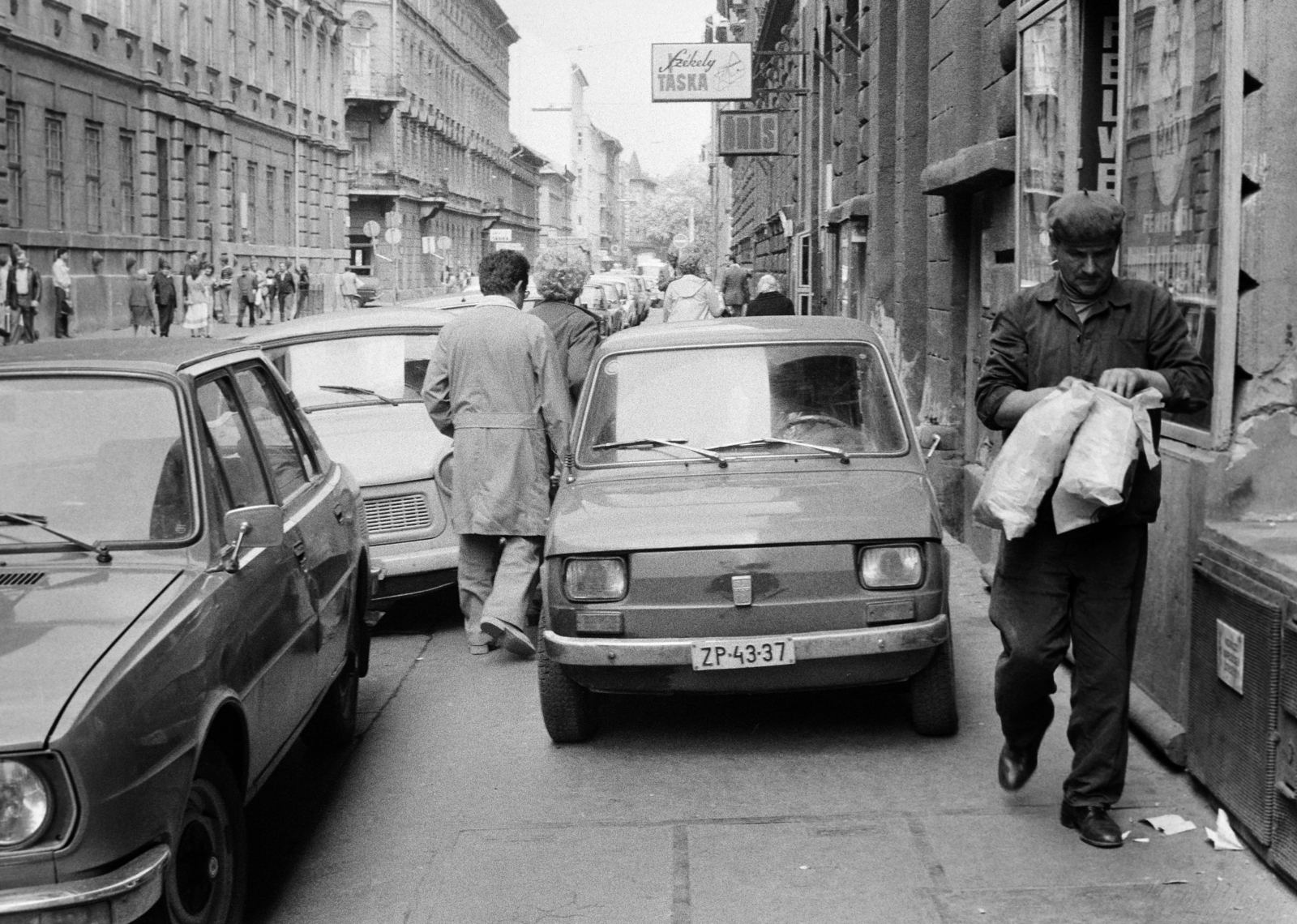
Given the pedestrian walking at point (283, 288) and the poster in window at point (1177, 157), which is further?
the pedestrian walking at point (283, 288)

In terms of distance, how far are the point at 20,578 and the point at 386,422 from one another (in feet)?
16.4

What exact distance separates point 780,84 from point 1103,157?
25044mm

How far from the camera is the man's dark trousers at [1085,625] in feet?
15.6

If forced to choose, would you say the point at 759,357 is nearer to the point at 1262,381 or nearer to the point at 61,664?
the point at 1262,381

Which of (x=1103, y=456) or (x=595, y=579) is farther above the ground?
(x=1103, y=456)

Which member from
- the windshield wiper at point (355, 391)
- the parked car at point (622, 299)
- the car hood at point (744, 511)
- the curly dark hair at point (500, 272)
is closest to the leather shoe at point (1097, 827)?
the car hood at point (744, 511)

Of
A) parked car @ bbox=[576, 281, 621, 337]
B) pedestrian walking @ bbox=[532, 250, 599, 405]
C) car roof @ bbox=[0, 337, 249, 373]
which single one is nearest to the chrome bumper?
car roof @ bbox=[0, 337, 249, 373]

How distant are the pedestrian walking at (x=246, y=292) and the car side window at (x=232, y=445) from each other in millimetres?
39317

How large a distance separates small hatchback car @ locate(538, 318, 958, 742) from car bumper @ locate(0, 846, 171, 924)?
2452 mm

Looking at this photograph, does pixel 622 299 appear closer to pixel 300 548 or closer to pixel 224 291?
pixel 224 291

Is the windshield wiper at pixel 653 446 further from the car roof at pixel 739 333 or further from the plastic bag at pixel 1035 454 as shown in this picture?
the plastic bag at pixel 1035 454

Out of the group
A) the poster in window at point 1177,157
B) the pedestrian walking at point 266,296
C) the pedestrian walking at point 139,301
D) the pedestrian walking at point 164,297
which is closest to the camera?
the poster in window at point 1177,157

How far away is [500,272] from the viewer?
808 cm

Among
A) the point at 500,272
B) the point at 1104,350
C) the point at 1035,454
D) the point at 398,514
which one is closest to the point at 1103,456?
the point at 1035,454
